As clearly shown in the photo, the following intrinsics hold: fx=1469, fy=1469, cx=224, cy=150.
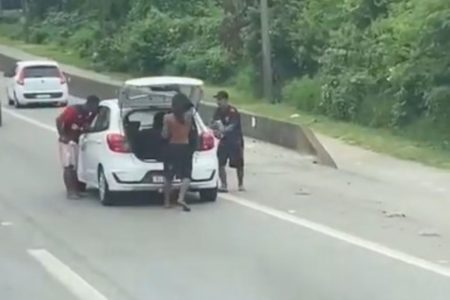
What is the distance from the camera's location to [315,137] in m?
30.4

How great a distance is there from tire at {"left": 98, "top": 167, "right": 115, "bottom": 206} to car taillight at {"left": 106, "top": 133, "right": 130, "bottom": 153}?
435 mm

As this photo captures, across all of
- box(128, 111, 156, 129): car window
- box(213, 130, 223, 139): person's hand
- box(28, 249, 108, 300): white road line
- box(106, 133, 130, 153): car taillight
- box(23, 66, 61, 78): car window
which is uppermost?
box(128, 111, 156, 129): car window

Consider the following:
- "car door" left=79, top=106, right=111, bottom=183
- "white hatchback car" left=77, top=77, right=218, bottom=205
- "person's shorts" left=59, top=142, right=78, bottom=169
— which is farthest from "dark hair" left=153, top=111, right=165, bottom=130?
"person's shorts" left=59, top=142, right=78, bottom=169

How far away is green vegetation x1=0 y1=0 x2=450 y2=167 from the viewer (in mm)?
A: 31172

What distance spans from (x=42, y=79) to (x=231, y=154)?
961 inches

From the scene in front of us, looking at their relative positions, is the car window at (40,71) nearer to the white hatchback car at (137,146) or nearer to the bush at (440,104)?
the bush at (440,104)

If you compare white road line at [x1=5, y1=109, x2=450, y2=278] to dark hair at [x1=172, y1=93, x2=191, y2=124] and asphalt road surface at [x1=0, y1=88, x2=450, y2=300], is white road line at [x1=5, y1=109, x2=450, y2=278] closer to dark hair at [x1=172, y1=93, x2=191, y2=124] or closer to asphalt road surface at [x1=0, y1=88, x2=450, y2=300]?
asphalt road surface at [x1=0, y1=88, x2=450, y2=300]

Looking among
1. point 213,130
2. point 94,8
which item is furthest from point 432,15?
point 94,8

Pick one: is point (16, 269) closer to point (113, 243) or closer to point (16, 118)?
point (113, 243)

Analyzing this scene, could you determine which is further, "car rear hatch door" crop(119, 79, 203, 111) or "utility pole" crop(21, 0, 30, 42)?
"utility pole" crop(21, 0, 30, 42)

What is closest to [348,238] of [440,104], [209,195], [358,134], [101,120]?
[209,195]

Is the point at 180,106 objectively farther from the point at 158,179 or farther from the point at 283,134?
the point at 283,134

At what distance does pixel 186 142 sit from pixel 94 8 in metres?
51.9

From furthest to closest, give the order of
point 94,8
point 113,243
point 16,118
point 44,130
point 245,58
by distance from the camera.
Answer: point 94,8 → point 245,58 → point 16,118 → point 44,130 → point 113,243
